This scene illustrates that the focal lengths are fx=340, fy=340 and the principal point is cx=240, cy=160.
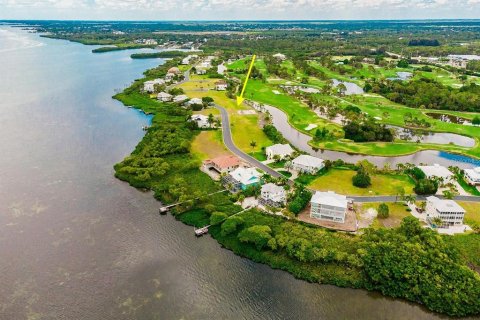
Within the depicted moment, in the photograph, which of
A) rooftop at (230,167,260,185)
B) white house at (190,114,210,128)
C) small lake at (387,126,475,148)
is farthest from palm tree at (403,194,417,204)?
white house at (190,114,210,128)

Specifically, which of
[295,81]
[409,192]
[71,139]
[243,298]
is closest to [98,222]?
[243,298]

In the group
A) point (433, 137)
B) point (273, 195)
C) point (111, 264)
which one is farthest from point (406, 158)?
point (111, 264)

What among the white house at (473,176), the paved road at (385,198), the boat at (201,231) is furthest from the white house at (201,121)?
the white house at (473,176)

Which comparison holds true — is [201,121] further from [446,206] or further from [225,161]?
[446,206]

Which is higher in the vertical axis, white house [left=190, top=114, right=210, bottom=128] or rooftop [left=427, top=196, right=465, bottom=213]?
rooftop [left=427, top=196, right=465, bottom=213]

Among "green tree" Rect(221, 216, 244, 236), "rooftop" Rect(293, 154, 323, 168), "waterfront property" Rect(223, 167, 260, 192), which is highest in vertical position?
"green tree" Rect(221, 216, 244, 236)

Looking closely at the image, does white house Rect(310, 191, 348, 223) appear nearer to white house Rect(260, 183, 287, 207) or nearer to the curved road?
white house Rect(260, 183, 287, 207)

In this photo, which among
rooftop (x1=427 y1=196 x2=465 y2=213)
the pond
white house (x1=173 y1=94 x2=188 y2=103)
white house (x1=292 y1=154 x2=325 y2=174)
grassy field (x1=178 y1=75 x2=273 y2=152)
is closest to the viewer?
rooftop (x1=427 y1=196 x2=465 y2=213)
